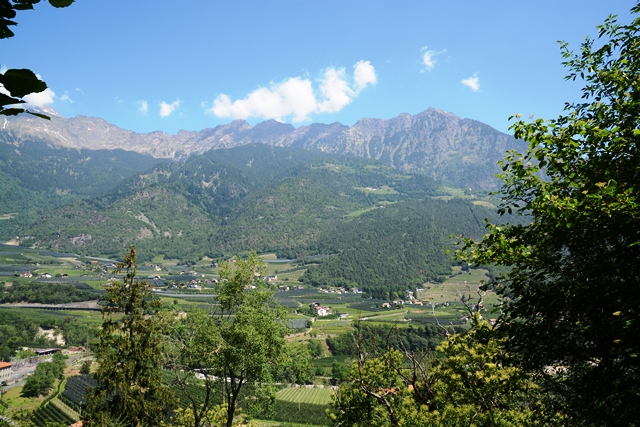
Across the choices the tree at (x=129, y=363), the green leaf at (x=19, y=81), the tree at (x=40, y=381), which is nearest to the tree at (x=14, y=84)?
the green leaf at (x=19, y=81)

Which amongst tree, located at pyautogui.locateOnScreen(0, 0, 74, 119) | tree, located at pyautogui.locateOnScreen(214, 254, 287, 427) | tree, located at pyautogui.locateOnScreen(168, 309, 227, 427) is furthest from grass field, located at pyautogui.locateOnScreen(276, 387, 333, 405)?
tree, located at pyautogui.locateOnScreen(0, 0, 74, 119)

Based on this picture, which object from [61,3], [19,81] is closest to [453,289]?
[61,3]

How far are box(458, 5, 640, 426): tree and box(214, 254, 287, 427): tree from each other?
10499mm

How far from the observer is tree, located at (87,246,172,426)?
1722cm

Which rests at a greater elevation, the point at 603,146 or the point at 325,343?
Answer: the point at 603,146

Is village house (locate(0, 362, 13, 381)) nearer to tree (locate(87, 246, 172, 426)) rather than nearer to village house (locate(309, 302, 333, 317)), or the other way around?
village house (locate(309, 302, 333, 317))

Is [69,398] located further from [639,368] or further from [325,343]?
[639,368]

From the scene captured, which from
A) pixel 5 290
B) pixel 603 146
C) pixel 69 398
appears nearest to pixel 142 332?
pixel 603 146

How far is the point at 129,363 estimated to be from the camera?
58.6 feet

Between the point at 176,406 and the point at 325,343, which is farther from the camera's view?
the point at 325,343

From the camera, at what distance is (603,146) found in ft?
23.9

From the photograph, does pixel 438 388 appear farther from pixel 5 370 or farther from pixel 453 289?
pixel 453 289

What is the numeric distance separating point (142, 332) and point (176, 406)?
4607mm

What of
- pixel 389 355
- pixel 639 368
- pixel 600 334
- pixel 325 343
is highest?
pixel 600 334
